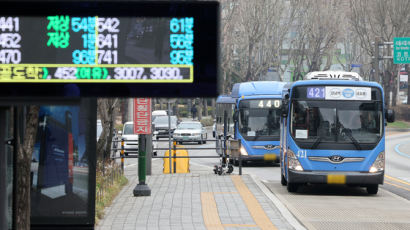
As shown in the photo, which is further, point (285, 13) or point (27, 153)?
point (285, 13)

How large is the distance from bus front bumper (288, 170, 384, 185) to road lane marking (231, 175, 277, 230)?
124 cm

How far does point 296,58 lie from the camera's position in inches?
2665

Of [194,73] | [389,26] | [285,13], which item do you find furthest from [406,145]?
[194,73]

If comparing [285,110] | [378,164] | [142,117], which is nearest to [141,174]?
[142,117]

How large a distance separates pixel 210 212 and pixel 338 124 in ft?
18.0

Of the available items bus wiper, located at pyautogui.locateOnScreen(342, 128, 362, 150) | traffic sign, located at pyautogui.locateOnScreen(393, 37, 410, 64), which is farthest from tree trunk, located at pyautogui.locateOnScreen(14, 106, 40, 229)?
traffic sign, located at pyautogui.locateOnScreen(393, 37, 410, 64)

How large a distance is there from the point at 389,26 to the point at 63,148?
5606 cm

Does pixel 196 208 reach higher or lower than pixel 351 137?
lower

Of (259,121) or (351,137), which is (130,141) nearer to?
(259,121)

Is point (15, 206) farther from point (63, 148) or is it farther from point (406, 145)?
point (406, 145)

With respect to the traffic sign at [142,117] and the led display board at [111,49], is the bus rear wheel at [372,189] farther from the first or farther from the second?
the led display board at [111,49]

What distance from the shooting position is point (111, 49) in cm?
558

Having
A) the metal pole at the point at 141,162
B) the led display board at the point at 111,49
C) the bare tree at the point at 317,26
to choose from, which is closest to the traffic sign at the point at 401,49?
the bare tree at the point at 317,26

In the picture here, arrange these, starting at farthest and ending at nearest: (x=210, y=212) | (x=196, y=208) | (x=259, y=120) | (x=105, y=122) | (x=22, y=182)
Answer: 1. (x=259, y=120)
2. (x=105, y=122)
3. (x=196, y=208)
4. (x=210, y=212)
5. (x=22, y=182)
